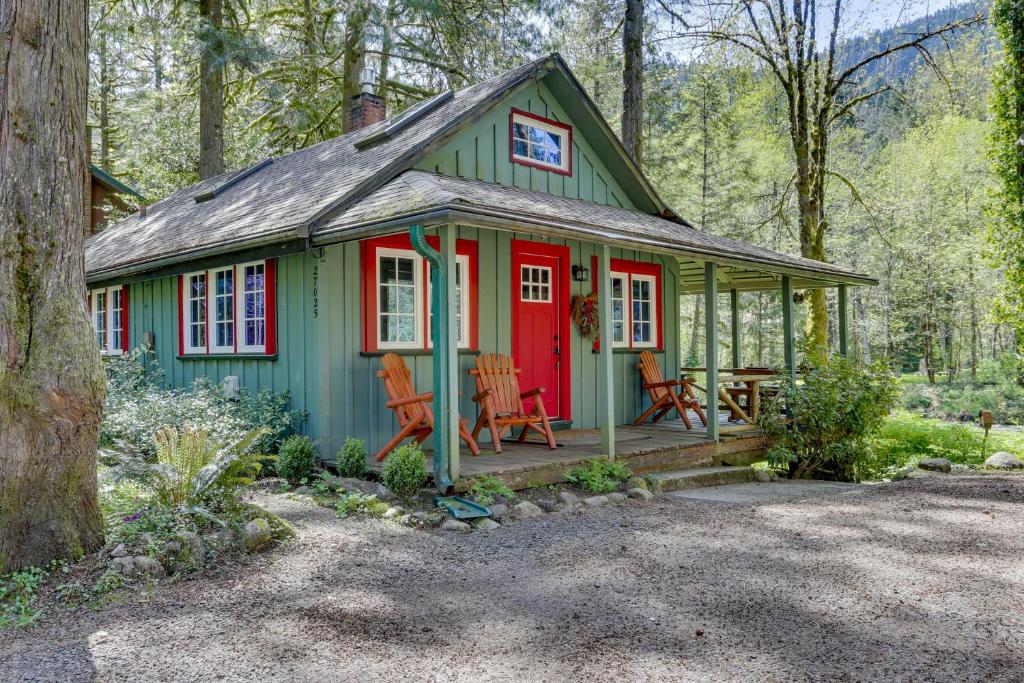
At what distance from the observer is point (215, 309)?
804cm

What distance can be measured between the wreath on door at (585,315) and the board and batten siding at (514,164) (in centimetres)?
133

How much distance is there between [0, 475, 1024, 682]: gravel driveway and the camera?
2.88 metres

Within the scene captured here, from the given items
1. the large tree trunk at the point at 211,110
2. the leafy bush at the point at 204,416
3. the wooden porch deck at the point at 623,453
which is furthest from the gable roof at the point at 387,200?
the large tree trunk at the point at 211,110

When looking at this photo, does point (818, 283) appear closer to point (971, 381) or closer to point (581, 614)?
point (581, 614)

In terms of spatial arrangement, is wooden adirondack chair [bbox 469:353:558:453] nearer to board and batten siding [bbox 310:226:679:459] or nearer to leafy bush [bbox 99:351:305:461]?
board and batten siding [bbox 310:226:679:459]

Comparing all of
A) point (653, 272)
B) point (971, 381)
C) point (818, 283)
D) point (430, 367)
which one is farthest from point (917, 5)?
point (430, 367)

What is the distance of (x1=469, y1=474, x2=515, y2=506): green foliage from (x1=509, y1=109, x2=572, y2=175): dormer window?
4.23 m

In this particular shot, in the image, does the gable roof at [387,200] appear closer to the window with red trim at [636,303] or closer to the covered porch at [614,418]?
the covered porch at [614,418]

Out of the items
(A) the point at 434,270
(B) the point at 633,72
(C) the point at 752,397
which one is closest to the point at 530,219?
(A) the point at 434,270

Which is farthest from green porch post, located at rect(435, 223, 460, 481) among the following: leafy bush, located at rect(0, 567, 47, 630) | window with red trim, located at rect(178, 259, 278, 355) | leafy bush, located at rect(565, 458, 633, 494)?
leafy bush, located at rect(0, 567, 47, 630)

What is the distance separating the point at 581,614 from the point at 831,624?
1.14 metres

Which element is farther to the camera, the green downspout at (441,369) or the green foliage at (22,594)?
the green downspout at (441,369)

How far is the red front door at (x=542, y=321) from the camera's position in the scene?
26.8 feet

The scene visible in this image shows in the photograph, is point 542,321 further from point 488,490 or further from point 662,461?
point 488,490
